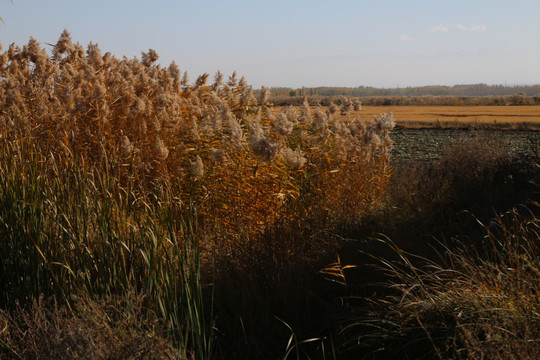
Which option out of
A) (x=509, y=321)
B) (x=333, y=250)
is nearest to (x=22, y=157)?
(x=333, y=250)

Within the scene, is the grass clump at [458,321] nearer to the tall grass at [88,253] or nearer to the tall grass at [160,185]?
the tall grass at [160,185]

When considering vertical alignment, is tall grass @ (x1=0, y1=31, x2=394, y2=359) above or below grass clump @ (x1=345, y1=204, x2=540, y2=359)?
above

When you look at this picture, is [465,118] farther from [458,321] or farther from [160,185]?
[458,321]

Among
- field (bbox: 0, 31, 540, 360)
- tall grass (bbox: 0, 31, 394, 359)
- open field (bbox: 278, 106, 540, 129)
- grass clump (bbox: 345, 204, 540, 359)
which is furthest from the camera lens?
open field (bbox: 278, 106, 540, 129)

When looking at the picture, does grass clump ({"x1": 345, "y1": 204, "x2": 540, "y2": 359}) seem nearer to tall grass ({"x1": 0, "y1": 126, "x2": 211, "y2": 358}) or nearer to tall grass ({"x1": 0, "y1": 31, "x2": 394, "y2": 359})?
tall grass ({"x1": 0, "y1": 31, "x2": 394, "y2": 359})

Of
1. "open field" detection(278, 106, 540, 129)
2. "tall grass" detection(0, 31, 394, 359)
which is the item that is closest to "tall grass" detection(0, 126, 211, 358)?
"tall grass" detection(0, 31, 394, 359)

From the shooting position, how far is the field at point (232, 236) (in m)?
3.12

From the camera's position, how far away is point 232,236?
15.9ft

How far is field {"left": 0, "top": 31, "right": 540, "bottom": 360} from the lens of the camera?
3.12 metres

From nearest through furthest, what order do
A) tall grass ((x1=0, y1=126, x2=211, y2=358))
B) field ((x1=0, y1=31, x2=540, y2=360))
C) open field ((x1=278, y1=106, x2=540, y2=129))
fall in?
field ((x1=0, y1=31, x2=540, y2=360)) < tall grass ((x1=0, y1=126, x2=211, y2=358)) < open field ((x1=278, y1=106, x2=540, y2=129))

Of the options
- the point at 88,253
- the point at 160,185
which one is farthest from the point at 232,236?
the point at 88,253

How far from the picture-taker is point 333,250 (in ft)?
15.1

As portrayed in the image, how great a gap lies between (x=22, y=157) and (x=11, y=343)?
219 centimetres

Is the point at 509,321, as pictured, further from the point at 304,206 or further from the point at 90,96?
the point at 90,96
